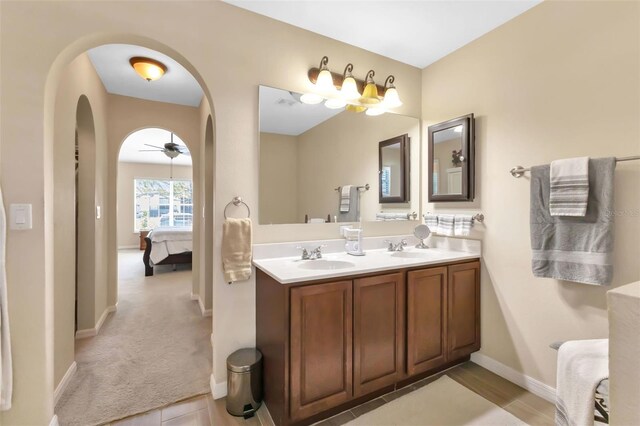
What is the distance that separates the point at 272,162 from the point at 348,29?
118cm

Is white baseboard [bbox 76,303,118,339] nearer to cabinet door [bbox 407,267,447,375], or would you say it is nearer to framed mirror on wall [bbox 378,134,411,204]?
cabinet door [bbox 407,267,447,375]

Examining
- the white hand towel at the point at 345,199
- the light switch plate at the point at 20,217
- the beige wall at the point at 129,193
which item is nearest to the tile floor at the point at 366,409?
the light switch plate at the point at 20,217

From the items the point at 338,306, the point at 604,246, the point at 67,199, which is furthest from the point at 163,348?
the point at 604,246

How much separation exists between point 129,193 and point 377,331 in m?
8.52

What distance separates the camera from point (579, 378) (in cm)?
109

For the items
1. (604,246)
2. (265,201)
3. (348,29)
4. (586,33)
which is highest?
(348,29)

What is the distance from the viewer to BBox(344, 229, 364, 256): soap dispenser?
2191mm

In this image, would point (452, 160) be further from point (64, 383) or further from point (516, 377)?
point (64, 383)

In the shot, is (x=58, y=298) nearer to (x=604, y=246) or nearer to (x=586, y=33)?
(x=604, y=246)

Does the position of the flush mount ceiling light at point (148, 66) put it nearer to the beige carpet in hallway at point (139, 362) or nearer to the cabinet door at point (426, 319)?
the beige carpet in hallway at point (139, 362)

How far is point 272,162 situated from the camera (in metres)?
2.04

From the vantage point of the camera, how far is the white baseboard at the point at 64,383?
180 centimetres

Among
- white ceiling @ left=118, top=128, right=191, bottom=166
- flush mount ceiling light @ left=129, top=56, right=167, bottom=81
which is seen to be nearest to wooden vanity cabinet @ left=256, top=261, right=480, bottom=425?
flush mount ceiling light @ left=129, top=56, right=167, bottom=81

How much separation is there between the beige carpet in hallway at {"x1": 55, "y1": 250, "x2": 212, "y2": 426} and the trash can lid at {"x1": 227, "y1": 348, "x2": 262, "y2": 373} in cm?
42
